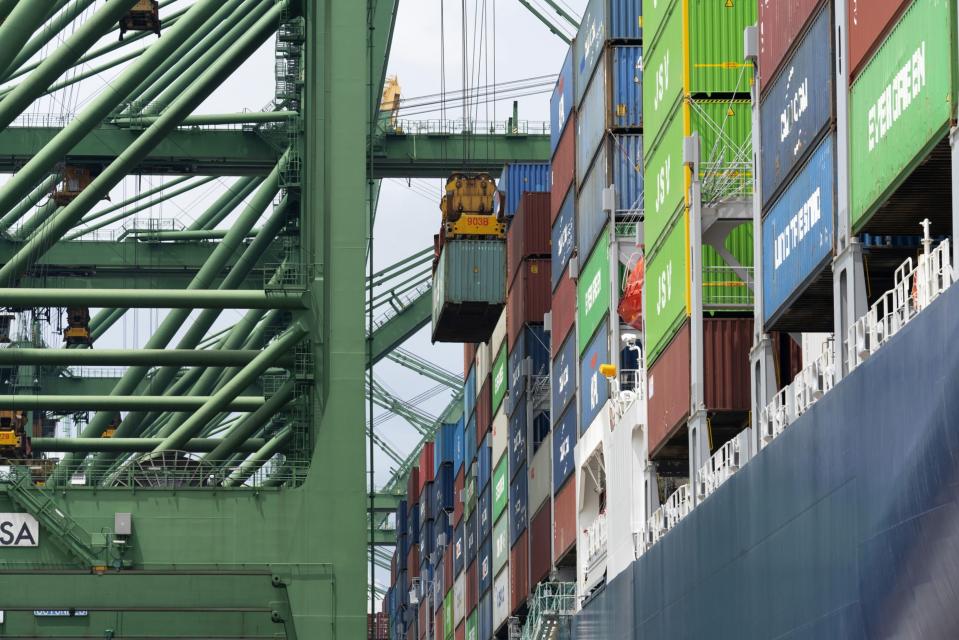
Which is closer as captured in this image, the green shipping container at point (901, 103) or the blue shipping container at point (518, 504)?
the green shipping container at point (901, 103)

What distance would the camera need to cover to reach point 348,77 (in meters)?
30.4

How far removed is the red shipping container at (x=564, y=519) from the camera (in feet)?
127

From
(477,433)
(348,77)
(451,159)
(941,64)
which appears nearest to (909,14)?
(941,64)

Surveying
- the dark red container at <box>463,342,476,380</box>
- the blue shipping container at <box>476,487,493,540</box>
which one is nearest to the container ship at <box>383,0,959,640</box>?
the blue shipping container at <box>476,487,493,540</box>

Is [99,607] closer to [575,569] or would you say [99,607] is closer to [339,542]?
[339,542]

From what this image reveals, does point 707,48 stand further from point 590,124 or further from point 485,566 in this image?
point 485,566

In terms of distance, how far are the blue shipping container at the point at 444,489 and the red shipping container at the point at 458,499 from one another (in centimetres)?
184

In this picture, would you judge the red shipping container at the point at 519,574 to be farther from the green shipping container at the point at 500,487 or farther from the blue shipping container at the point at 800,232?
the blue shipping container at the point at 800,232

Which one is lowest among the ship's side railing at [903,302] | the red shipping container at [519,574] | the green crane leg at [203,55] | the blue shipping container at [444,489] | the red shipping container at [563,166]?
the red shipping container at [519,574]

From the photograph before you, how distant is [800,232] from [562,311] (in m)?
17.9

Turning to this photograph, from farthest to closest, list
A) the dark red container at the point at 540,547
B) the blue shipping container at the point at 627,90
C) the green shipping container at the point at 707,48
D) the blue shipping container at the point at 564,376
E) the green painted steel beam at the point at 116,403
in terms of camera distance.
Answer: the dark red container at the point at 540,547 → the blue shipping container at the point at 564,376 → the blue shipping container at the point at 627,90 → the green painted steel beam at the point at 116,403 → the green shipping container at the point at 707,48

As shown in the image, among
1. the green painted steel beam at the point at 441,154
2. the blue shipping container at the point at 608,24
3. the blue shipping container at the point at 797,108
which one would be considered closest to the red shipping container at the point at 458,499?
the green painted steel beam at the point at 441,154

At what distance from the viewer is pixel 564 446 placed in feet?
132

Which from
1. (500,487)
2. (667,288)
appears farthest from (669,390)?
(500,487)
